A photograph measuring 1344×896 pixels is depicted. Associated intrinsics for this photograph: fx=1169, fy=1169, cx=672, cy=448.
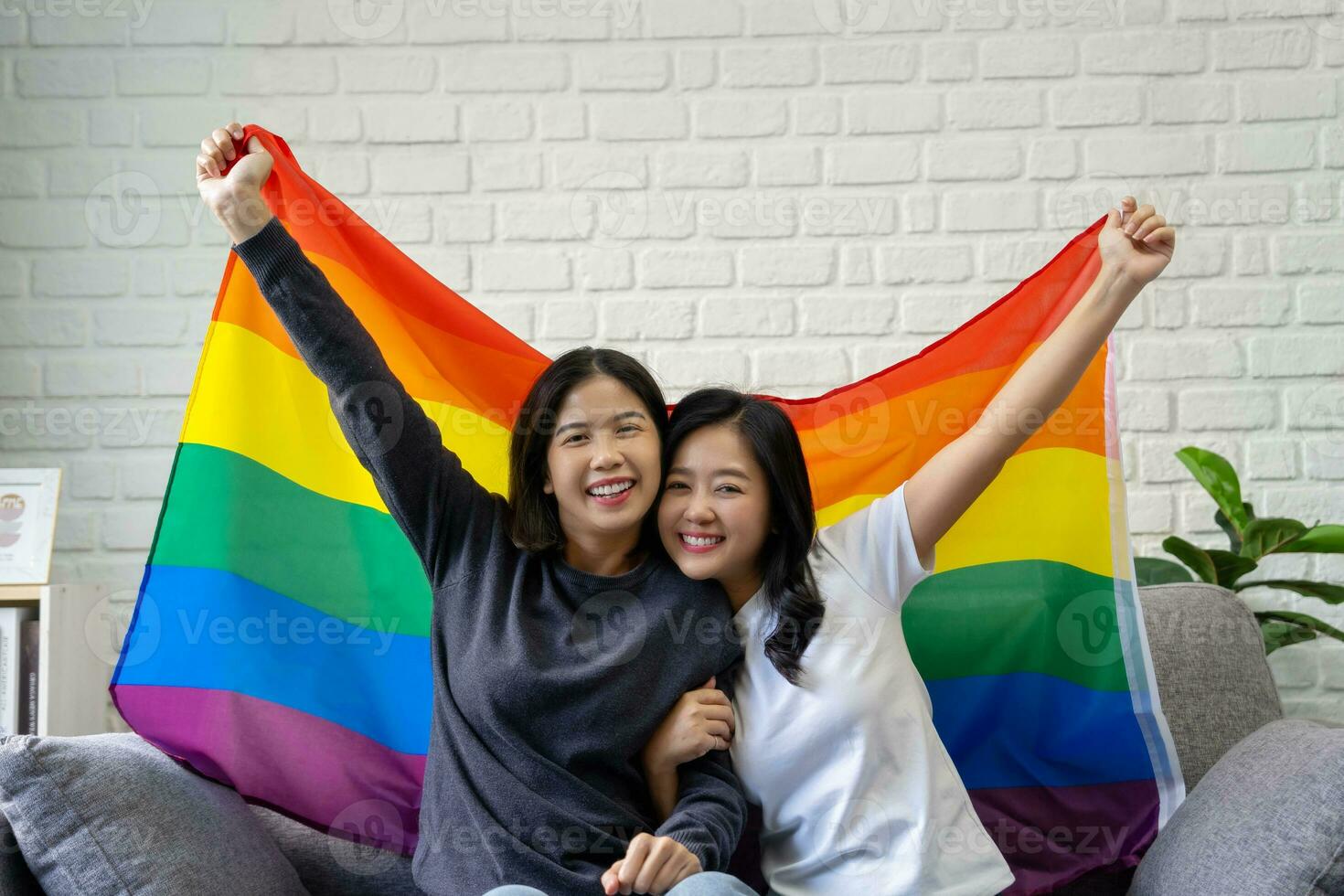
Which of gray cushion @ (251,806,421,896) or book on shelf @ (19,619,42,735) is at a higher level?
book on shelf @ (19,619,42,735)

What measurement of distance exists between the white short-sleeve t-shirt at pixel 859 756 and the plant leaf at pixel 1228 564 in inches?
34.3

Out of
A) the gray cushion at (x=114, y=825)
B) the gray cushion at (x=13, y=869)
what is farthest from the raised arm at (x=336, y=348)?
the gray cushion at (x=13, y=869)

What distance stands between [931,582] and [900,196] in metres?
0.96

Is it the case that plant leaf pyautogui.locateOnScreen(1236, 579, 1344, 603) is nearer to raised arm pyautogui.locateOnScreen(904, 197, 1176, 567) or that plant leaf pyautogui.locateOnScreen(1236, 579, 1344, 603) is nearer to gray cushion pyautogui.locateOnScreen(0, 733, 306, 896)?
raised arm pyautogui.locateOnScreen(904, 197, 1176, 567)

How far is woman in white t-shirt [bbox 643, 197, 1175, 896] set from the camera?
1377 millimetres

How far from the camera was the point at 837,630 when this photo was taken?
145 cm

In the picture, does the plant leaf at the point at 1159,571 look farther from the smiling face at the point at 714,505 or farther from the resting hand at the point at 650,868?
the resting hand at the point at 650,868

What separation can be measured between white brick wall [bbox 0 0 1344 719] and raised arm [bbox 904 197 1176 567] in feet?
2.83

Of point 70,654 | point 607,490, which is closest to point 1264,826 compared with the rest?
point 607,490

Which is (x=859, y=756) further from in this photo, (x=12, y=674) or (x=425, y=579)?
(x=12, y=674)

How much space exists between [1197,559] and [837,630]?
96cm

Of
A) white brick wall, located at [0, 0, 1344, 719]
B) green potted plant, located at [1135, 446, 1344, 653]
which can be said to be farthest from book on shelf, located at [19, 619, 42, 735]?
green potted plant, located at [1135, 446, 1344, 653]

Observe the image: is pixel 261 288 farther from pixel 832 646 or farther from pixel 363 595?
pixel 832 646

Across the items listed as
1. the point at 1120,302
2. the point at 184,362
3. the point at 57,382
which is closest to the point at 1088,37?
the point at 1120,302
